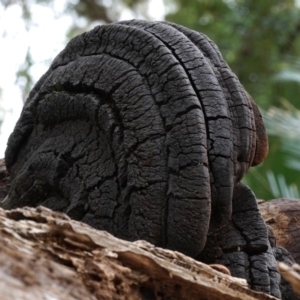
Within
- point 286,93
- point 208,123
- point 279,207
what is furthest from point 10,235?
point 286,93

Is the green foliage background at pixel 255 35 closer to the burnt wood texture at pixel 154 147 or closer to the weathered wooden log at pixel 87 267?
the burnt wood texture at pixel 154 147

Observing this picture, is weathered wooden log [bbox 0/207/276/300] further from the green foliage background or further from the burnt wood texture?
the green foliage background

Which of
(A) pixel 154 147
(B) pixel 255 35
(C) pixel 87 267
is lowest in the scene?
(C) pixel 87 267

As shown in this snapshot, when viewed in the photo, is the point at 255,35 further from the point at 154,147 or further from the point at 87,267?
the point at 87,267

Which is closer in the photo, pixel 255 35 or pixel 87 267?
pixel 87 267

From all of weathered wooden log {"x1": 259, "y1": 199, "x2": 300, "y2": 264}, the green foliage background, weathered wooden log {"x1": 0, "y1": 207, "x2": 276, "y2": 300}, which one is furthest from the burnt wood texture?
the green foliage background

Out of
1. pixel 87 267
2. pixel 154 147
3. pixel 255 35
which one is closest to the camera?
pixel 87 267

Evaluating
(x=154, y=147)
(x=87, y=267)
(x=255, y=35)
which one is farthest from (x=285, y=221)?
(x=255, y=35)
